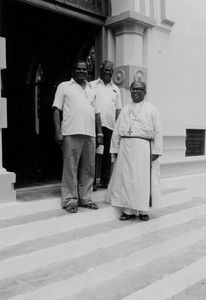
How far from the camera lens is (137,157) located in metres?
4.69

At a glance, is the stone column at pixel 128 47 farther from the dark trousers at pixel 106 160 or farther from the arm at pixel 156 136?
the arm at pixel 156 136

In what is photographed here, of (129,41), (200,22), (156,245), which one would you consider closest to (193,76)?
(200,22)

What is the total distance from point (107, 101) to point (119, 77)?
3.65 ft

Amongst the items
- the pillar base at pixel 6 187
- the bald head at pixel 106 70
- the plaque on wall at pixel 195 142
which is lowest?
the pillar base at pixel 6 187

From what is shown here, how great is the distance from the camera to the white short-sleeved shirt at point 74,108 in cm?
451

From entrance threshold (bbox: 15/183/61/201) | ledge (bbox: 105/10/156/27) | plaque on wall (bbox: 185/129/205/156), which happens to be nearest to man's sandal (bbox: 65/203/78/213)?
entrance threshold (bbox: 15/183/61/201)

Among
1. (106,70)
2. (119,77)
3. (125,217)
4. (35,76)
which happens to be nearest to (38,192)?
(125,217)

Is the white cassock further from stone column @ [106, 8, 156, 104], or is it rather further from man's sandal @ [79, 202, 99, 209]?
stone column @ [106, 8, 156, 104]

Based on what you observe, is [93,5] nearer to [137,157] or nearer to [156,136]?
[156,136]

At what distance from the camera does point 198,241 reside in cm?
450

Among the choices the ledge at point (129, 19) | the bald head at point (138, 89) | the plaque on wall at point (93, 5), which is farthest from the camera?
the ledge at point (129, 19)

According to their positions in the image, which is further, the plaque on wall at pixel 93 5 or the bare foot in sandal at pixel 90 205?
the plaque on wall at pixel 93 5

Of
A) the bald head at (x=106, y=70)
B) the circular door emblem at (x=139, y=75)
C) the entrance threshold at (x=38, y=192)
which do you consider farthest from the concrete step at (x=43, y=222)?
the circular door emblem at (x=139, y=75)

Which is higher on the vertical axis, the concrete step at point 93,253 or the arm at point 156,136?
the arm at point 156,136
